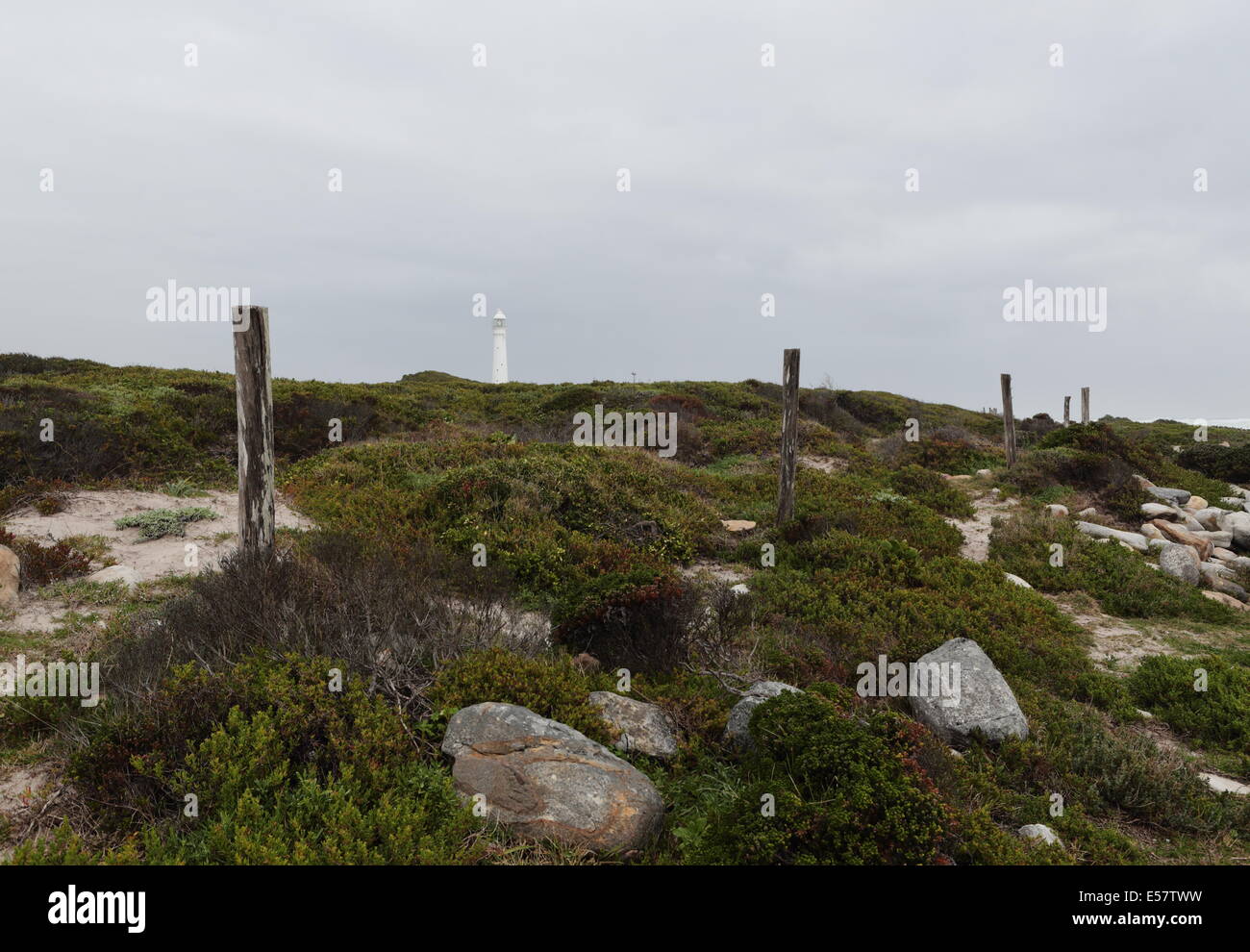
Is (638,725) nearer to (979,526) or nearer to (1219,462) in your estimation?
(979,526)

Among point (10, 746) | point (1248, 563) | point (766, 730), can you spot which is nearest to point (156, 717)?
point (10, 746)

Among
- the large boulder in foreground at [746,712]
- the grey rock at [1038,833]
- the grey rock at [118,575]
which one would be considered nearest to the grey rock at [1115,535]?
the grey rock at [1038,833]

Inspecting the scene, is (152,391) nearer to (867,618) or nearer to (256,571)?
(256,571)

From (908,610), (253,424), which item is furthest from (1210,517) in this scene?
(253,424)

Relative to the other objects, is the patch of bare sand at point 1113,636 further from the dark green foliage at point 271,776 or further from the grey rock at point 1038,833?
the dark green foliage at point 271,776

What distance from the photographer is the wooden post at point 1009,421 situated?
789 inches

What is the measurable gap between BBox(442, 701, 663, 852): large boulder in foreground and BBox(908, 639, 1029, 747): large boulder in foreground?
3.38 metres

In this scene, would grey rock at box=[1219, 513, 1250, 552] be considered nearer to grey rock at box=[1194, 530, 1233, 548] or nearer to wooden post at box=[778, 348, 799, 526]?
grey rock at box=[1194, 530, 1233, 548]

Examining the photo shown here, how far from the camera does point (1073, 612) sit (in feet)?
33.1

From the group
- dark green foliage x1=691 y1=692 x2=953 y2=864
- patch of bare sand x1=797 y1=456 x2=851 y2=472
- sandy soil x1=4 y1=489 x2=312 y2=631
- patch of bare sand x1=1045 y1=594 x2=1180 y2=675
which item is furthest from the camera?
patch of bare sand x1=797 y1=456 x2=851 y2=472

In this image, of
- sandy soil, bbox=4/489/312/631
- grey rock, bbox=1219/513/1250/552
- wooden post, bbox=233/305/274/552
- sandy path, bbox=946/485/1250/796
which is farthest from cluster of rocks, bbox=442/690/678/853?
grey rock, bbox=1219/513/1250/552

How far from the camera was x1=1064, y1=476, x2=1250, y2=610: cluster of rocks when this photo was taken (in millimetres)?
11312

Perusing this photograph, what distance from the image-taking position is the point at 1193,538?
13.3 metres

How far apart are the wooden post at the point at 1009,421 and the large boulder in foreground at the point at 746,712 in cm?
1725
